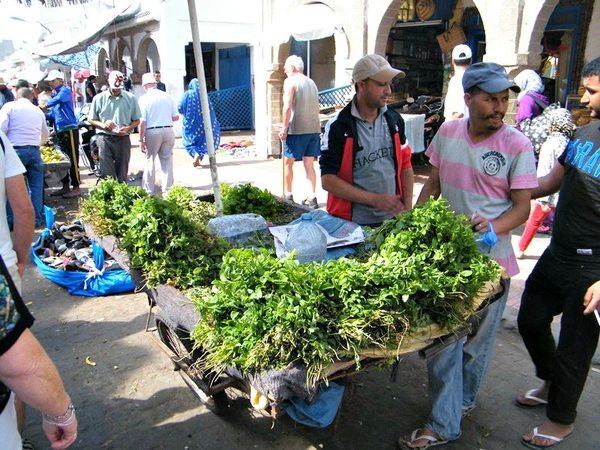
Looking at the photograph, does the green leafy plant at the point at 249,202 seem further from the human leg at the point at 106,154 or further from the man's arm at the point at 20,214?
the human leg at the point at 106,154

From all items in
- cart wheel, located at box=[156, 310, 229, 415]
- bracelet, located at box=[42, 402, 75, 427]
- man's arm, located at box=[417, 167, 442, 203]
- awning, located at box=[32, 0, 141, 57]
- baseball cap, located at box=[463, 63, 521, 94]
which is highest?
awning, located at box=[32, 0, 141, 57]

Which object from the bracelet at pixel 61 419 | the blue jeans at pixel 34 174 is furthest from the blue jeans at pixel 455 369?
the blue jeans at pixel 34 174

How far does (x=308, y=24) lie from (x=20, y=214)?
8117 millimetres

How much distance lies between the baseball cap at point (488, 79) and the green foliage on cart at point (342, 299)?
700mm

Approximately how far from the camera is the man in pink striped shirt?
255cm

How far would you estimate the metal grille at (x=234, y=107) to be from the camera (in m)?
17.3

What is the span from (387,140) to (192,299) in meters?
1.69

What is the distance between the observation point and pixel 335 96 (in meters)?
11.2

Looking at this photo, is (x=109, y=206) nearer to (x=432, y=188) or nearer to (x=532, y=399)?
(x=432, y=188)

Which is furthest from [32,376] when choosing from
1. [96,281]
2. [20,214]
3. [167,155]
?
[167,155]

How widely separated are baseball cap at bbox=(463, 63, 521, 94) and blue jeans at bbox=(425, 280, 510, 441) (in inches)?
40.1

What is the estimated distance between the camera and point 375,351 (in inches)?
76.3

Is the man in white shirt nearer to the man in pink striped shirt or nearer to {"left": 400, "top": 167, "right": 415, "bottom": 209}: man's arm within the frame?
{"left": 400, "top": 167, "right": 415, "bottom": 209}: man's arm

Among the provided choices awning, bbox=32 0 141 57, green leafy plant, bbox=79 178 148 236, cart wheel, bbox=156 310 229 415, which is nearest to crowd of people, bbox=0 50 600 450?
green leafy plant, bbox=79 178 148 236
